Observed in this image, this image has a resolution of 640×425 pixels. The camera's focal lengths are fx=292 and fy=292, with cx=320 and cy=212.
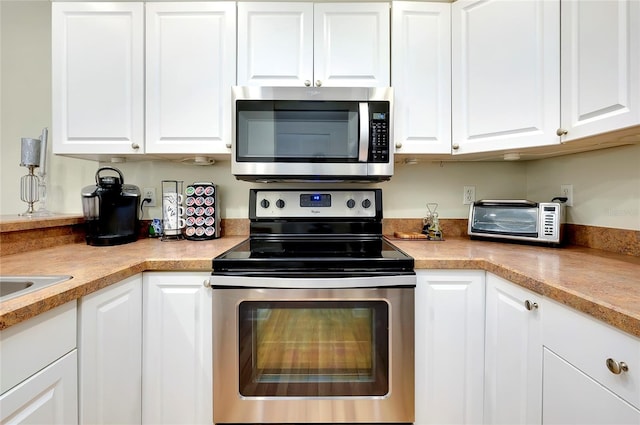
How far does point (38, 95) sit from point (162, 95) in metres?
1.01

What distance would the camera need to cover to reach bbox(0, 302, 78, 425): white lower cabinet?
2.10 feet

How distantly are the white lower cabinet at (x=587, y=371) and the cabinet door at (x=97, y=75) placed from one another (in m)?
1.88

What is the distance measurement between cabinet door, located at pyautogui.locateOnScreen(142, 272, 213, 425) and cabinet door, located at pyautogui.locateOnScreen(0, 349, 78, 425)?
334mm

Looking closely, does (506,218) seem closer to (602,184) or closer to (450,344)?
(602,184)

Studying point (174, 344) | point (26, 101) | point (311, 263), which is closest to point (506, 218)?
point (311, 263)

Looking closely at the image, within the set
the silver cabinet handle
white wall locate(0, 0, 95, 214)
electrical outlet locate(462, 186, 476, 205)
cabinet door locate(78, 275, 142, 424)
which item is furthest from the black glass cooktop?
white wall locate(0, 0, 95, 214)

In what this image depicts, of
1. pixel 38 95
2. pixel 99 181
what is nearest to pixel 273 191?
pixel 99 181

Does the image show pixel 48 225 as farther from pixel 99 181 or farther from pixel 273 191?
pixel 273 191

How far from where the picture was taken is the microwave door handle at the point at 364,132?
138 centimetres

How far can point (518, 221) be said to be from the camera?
152cm

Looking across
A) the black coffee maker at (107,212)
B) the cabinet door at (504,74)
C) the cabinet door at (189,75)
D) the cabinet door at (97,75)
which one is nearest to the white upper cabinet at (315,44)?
the cabinet door at (189,75)

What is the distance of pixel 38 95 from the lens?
1.81m

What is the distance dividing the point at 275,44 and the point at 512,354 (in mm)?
1685

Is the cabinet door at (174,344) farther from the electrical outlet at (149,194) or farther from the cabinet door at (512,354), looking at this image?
the cabinet door at (512,354)
